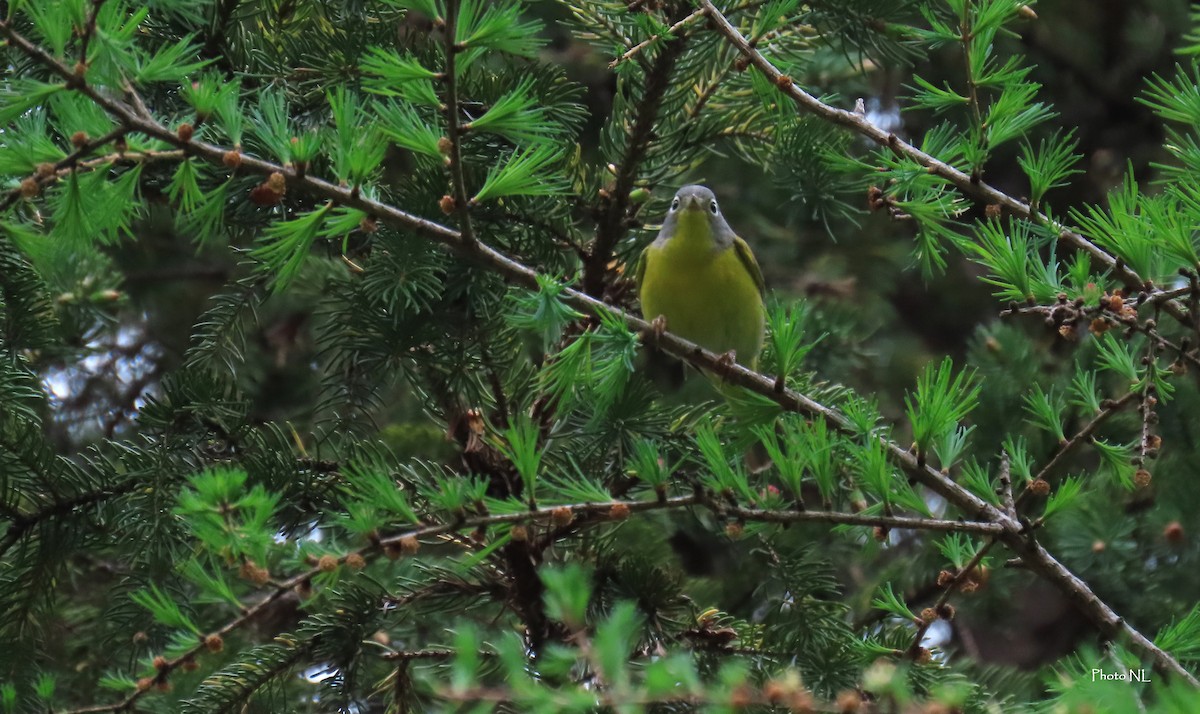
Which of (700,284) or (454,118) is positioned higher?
(454,118)

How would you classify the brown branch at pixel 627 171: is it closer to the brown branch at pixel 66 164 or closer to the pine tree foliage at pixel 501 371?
the pine tree foliage at pixel 501 371

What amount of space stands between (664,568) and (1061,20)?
472 centimetres

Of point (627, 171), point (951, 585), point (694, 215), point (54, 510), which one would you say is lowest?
point (54, 510)

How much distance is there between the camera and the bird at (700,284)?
3.52m

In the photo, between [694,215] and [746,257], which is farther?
[746,257]

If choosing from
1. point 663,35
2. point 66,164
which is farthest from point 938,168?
point 66,164

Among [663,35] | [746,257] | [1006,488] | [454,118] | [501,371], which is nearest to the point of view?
[454,118]

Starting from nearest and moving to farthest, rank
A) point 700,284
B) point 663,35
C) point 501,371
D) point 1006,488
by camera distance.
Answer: point 1006,488, point 663,35, point 501,371, point 700,284

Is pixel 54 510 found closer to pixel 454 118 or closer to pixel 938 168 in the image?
pixel 454 118

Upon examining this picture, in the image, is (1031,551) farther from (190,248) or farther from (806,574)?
(190,248)

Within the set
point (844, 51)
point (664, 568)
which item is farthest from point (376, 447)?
point (844, 51)

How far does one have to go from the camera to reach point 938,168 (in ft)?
7.39

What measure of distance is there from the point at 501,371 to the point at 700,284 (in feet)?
3.54

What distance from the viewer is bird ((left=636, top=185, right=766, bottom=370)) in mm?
3523
